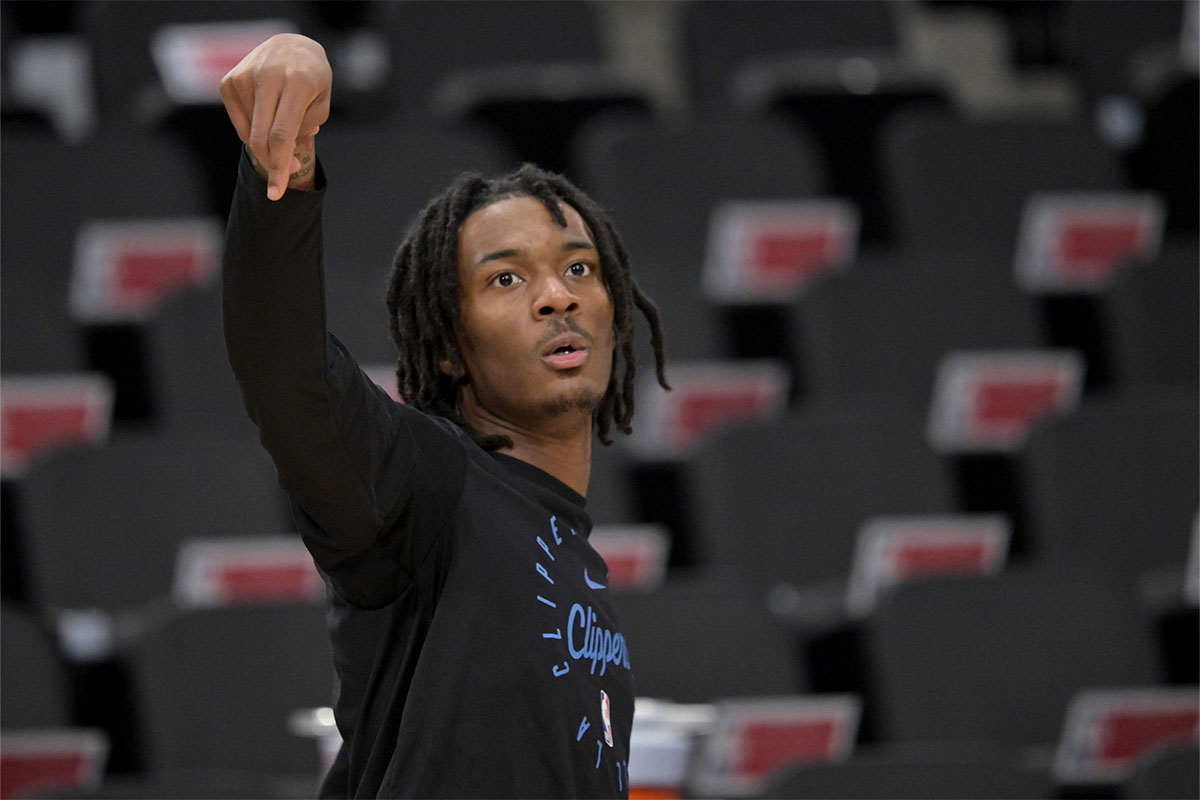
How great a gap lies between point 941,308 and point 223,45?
151 cm

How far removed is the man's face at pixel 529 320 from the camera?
148cm

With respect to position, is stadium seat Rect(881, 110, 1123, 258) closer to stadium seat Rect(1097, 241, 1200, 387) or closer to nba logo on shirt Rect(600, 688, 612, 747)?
stadium seat Rect(1097, 241, 1200, 387)

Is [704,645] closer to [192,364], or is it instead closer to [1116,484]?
[1116,484]

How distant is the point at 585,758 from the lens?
4.66ft

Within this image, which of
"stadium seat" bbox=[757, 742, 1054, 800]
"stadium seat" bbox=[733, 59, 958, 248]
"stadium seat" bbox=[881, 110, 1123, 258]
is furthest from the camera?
"stadium seat" bbox=[733, 59, 958, 248]

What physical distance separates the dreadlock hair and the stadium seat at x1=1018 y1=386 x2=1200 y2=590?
165cm

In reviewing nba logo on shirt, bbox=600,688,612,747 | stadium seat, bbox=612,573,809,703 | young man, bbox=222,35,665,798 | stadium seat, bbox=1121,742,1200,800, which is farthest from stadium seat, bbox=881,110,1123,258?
nba logo on shirt, bbox=600,688,612,747

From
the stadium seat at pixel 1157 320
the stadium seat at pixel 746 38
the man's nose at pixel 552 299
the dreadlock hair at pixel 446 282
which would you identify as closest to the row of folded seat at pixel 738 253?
the stadium seat at pixel 1157 320

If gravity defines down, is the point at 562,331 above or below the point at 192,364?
above

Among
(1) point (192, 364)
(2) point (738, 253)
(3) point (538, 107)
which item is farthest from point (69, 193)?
(2) point (738, 253)

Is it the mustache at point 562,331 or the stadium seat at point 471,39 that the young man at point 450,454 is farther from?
the stadium seat at point 471,39

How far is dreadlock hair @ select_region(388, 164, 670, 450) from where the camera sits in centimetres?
153

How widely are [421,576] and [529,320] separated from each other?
0.23 meters

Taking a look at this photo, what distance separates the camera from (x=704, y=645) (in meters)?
2.71
